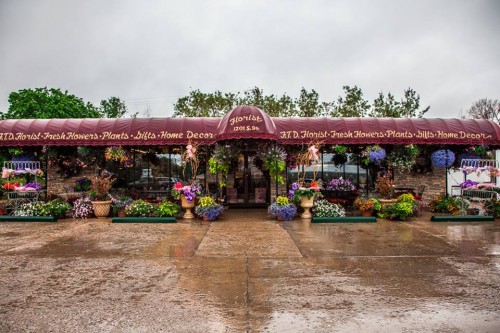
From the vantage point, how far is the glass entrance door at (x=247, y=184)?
54.1 ft

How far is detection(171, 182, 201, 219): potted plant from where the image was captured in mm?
13344

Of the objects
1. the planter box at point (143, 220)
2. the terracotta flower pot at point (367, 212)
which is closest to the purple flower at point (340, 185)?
Result: the terracotta flower pot at point (367, 212)

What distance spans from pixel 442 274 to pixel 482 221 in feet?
25.7

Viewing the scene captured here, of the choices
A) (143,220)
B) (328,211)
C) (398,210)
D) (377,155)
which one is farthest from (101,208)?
(377,155)

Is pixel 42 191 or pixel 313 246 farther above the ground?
pixel 42 191

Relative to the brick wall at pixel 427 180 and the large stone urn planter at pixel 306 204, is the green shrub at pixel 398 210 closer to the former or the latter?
the large stone urn planter at pixel 306 204

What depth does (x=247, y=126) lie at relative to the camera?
1332 cm

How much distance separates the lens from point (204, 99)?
36.3 meters

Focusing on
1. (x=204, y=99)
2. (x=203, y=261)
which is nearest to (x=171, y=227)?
(x=203, y=261)

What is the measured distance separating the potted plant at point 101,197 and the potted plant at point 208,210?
3554 millimetres

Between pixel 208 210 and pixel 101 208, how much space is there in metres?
4.23

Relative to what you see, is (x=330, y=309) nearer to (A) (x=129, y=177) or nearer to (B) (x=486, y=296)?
(B) (x=486, y=296)

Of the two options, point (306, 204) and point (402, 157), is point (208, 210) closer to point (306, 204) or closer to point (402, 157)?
point (306, 204)

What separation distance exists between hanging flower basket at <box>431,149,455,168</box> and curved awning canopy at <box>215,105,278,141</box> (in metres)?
6.96
